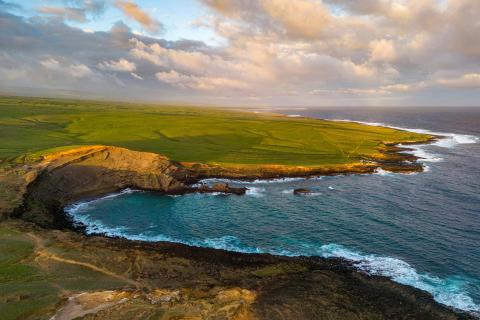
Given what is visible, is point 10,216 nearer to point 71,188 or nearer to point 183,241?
point 71,188

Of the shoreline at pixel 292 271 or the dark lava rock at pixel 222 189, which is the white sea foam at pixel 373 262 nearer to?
the shoreline at pixel 292 271

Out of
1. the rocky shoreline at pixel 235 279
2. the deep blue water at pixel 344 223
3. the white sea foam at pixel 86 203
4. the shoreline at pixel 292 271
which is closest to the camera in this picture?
the rocky shoreline at pixel 235 279

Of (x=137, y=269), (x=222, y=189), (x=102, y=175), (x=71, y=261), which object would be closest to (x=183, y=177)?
(x=222, y=189)

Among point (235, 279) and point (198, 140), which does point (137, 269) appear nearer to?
point (235, 279)

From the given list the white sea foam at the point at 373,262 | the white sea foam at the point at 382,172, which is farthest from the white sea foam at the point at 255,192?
the white sea foam at the point at 382,172

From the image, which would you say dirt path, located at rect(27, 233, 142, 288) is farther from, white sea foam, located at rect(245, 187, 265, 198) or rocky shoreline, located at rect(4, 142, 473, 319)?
white sea foam, located at rect(245, 187, 265, 198)

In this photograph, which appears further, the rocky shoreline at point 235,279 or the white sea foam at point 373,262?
the white sea foam at point 373,262

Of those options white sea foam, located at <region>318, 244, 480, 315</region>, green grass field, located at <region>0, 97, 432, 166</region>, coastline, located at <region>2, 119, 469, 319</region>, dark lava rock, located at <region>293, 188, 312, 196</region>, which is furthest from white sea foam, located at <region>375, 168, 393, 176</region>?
white sea foam, located at <region>318, 244, 480, 315</region>
